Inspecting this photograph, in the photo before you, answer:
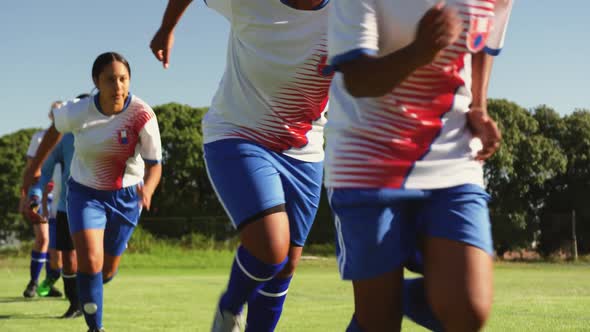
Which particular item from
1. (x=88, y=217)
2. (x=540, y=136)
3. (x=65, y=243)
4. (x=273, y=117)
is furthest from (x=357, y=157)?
(x=540, y=136)

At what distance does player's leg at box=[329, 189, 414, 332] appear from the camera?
3.18m

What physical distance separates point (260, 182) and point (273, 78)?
23.6 inches

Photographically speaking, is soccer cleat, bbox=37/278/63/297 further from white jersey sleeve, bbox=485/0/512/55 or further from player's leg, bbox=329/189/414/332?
white jersey sleeve, bbox=485/0/512/55

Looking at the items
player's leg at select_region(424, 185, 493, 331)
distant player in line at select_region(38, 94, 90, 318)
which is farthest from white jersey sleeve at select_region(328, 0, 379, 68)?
distant player in line at select_region(38, 94, 90, 318)

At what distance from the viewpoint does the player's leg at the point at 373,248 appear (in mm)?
3178

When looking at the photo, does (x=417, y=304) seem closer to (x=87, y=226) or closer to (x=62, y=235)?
(x=87, y=226)

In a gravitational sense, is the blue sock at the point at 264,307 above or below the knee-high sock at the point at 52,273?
above

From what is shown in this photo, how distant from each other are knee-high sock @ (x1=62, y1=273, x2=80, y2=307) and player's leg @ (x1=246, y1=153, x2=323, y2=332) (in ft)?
16.1

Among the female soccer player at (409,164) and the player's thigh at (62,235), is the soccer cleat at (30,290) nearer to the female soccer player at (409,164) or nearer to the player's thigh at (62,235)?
the player's thigh at (62,235)

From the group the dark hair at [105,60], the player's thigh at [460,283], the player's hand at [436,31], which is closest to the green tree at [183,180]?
the dark hair at [105,60]

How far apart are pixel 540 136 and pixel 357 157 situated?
52.3 metres

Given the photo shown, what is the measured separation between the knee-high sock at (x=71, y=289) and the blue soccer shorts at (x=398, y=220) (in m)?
6.70

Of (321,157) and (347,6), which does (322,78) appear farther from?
(347,6)

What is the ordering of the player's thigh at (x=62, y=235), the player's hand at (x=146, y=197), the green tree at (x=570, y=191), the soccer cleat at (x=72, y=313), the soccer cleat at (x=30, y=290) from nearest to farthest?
the player's hand at (x=146, y=197)
the soccer cleat at (x=72, y=313)
the player's thigh at (x=62, y=235)
the soccer cleat at (x=30, y=290)
the green tree at (x=570, y=191)
